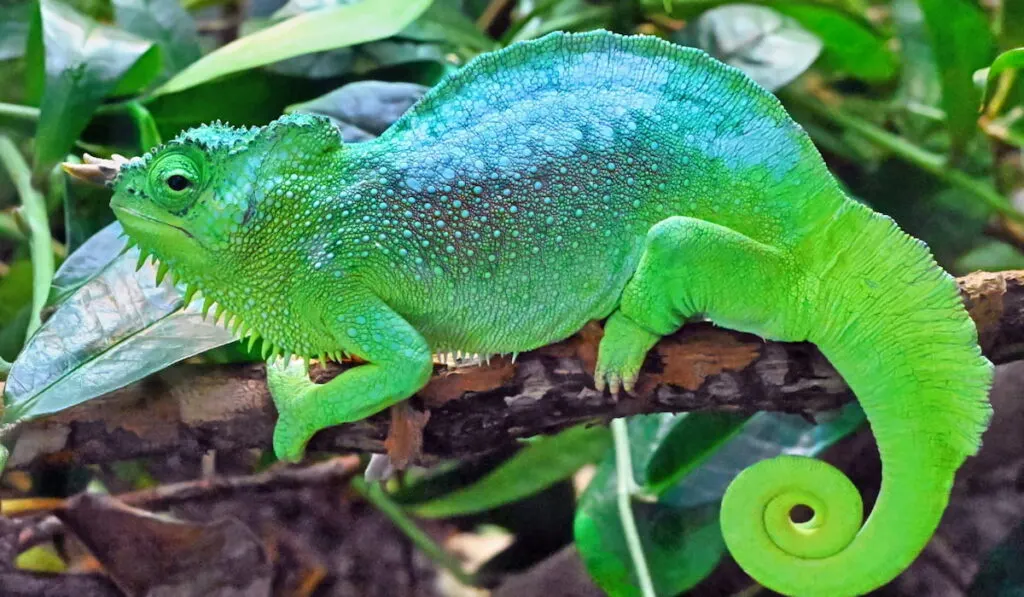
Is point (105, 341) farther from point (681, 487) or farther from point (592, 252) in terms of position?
point (681, 487)

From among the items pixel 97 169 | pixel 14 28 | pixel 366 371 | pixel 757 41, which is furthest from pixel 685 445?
pixel 14 28

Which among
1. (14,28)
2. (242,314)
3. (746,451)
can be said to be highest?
(14,28)

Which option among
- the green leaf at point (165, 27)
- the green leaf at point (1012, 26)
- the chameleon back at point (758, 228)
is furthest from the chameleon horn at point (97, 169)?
the green leaf at point (1012, 26)

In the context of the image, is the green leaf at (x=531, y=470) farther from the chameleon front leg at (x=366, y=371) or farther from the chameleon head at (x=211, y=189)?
the chameleon head at (x=211, y=189)

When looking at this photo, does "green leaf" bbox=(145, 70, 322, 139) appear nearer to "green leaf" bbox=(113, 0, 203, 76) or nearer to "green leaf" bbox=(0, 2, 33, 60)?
"green leaf" bbox=(113, 0, 203, 76)

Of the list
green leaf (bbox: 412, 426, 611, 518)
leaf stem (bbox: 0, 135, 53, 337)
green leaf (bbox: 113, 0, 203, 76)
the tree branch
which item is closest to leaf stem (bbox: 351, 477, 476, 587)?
green leaf (bbox: 412, 426, 611, 518)

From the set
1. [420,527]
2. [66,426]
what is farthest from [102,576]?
[420,527]

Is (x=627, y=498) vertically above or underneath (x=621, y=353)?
underneath
